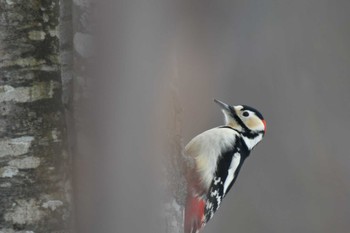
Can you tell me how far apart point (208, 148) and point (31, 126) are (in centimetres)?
74

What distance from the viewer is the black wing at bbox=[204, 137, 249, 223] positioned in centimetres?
150

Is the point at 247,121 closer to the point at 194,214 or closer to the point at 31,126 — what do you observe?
the point at 194,214

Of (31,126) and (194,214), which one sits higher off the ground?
(31,126)

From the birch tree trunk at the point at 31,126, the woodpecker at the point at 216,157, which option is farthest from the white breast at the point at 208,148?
the birch tree trunk at the point at 31,126

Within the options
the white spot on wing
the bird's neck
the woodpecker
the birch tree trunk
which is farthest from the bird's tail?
the birch tree trunk

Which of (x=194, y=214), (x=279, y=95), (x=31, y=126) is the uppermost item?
(x=31, y=126)

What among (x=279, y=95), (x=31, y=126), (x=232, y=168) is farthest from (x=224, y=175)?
(x=31, y=126)

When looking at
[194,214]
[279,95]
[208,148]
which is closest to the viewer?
[194,214]

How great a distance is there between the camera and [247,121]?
1627 millimetres

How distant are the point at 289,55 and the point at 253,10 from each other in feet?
0.56

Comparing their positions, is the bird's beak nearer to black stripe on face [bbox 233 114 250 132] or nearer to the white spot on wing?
black stripe on face [bbox 233 114 250 132]

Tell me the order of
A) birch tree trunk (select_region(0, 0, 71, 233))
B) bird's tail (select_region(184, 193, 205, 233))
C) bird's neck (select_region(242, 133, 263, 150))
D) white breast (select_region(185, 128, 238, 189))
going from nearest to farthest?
birch tree trunk (select_region(0, 0, 71, 233)) → bird's tail (select_region(184, 193, 205, 233)) → white breast (select_region(185, 128, 238, 189)) → bird's neck (select_region(242, 133, 263, 150))

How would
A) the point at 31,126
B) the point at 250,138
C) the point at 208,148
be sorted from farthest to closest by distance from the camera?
the point at 250,138 < the point at 208,148 < the point at 31,126

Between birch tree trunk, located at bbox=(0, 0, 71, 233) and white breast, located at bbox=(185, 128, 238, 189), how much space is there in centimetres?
63
